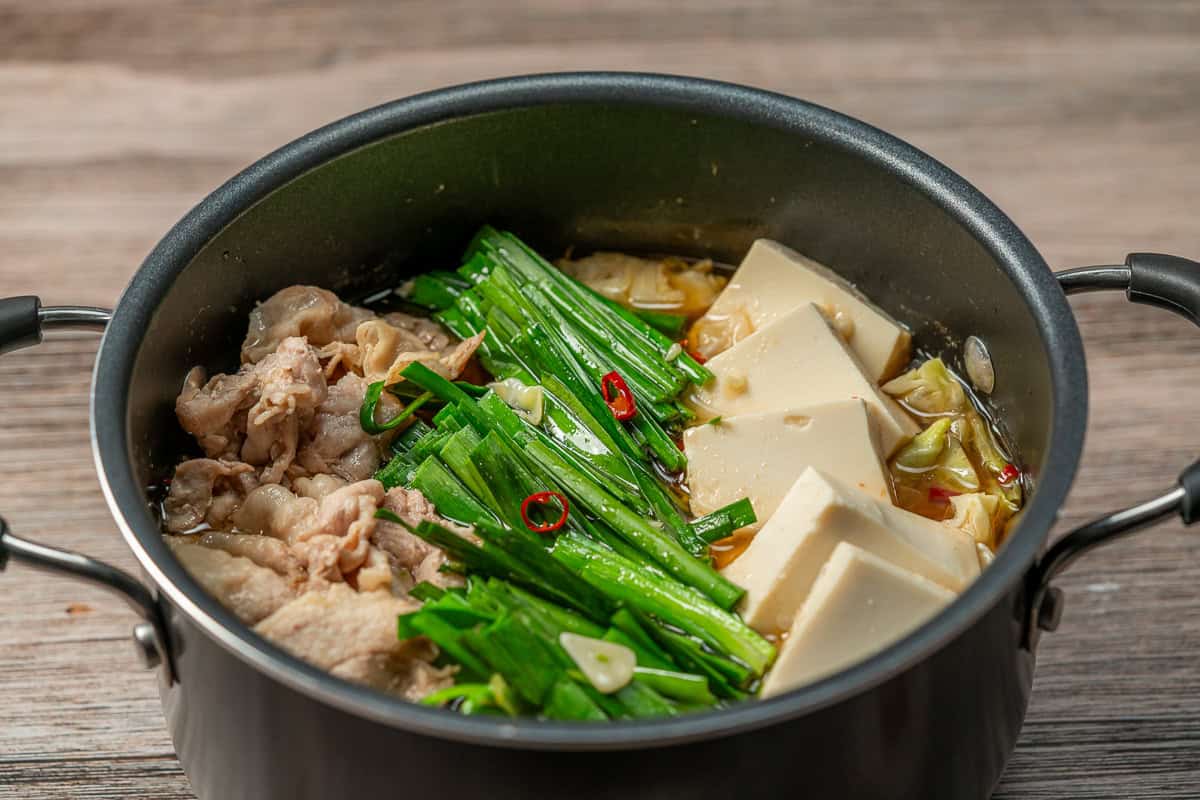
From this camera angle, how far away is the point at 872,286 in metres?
2.88

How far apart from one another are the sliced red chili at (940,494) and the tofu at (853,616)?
1.66 feet

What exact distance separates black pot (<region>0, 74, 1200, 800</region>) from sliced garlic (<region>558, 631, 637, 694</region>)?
24cm

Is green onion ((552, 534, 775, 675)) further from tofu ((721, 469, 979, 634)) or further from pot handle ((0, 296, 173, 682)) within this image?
pot handle ((0, 296, 173, 682))

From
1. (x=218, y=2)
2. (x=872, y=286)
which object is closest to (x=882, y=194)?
(x=872, y=286)

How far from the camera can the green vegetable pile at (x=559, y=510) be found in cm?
198

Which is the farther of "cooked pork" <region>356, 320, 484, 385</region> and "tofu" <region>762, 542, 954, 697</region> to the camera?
"cooked pork" <region>356, 320, 484, 385</region>

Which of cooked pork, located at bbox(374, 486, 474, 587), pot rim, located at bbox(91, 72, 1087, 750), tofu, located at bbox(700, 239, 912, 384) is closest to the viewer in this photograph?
pot rim, located at bbox(91, 72, 1087, 750)

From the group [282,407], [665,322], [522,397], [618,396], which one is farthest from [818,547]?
[282,407]

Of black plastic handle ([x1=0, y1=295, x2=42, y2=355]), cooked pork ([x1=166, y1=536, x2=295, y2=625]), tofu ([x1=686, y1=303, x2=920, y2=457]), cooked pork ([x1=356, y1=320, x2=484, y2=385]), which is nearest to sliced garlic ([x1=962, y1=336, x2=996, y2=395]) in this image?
tofu ([x1=686, y1=303, x2=920, y2=457])

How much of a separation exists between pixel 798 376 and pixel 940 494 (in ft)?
1.16

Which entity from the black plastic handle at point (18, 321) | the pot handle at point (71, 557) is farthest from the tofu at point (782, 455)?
the black plastic handle at point (18, 321)

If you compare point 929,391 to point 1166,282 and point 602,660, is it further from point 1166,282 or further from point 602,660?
point 602,660

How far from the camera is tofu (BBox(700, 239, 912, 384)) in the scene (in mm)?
2723

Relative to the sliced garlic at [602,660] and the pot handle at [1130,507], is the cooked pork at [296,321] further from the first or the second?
the pot handle at [1130,507]
